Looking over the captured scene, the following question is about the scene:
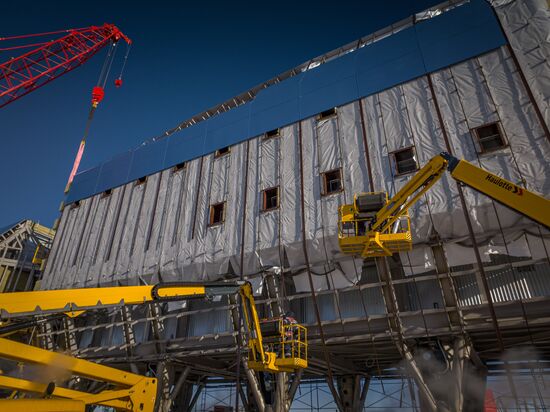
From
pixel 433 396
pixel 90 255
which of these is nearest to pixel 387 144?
pixel 433 396

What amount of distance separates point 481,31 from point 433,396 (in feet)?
51.2

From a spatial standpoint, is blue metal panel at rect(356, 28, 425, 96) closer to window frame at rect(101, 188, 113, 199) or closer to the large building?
the large building

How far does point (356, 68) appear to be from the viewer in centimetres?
1938

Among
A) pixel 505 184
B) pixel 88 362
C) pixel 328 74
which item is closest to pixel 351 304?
pixel 505 184

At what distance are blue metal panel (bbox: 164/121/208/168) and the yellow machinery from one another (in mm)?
14459

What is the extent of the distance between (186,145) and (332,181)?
11482mm

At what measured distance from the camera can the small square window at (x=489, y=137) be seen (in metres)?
14.2

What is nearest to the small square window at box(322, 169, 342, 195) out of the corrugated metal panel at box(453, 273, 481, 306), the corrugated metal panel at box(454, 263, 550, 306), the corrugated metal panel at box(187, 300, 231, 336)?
the corrugated metal panel at box(453, 273, 481, 306)

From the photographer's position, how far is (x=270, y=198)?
18.8m

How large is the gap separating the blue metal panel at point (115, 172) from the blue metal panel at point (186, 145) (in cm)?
406

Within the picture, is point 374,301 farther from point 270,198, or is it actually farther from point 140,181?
point 140,181

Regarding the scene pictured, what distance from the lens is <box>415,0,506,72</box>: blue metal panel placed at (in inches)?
637

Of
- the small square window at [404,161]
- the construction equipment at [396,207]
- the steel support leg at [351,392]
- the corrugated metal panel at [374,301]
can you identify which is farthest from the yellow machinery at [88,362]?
the steel support leg at [351,392]

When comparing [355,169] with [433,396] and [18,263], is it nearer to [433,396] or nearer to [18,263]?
[433,396]
